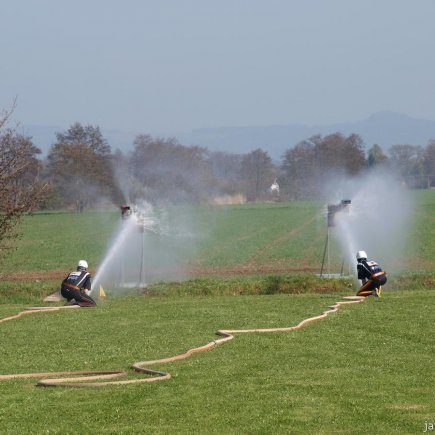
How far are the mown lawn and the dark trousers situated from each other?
60.2 inches

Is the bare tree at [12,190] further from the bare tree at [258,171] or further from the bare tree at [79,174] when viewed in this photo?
the bare tree at [258,171]

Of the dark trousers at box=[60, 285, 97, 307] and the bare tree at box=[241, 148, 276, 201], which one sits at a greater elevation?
the bare tree at box=[241, 148, 276, 201]

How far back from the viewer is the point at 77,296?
25.6 m

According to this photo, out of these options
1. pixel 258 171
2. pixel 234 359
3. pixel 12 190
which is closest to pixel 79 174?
pixel 258 171

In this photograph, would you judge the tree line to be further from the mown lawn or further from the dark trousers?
the mown lawn

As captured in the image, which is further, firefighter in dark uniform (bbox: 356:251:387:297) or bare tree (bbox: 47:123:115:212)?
bare tree (bbox: 47:123:115:212)

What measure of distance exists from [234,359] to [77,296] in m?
11.2

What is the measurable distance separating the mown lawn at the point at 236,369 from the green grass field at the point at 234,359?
2 centimetres

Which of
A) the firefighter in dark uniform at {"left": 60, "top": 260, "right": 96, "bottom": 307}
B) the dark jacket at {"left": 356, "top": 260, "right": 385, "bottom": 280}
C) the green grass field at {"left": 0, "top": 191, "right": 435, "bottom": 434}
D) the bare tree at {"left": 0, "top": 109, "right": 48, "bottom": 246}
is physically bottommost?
the green grass field at {"left": 0, "top": 191, "right": 435, "bottom": 434}

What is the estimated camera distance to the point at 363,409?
10711 mm

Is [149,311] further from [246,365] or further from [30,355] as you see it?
[246,365]

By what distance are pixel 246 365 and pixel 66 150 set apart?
358 ft

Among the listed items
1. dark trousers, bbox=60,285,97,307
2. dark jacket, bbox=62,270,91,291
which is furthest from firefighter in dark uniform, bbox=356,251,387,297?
dark jacket, bbox=62,270,91,291

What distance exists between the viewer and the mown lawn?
10477 millimetres
